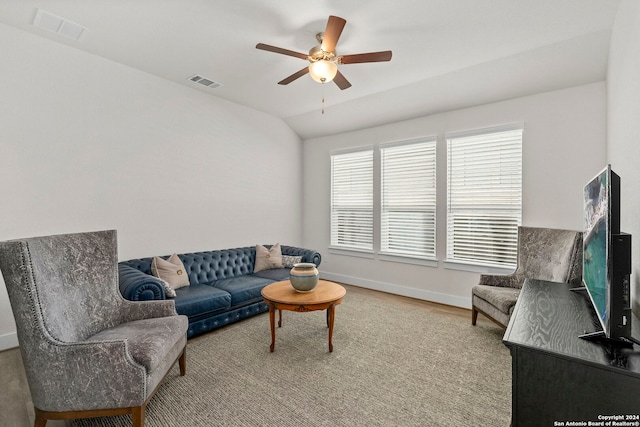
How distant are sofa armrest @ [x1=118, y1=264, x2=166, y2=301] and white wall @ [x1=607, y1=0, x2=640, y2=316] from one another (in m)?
3.41

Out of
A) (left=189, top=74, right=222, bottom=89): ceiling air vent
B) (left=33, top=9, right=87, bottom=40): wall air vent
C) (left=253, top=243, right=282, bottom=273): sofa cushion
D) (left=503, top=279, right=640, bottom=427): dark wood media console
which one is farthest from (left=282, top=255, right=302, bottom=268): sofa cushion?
(left=33, top=9, right=87, bottom=40): wall air vent

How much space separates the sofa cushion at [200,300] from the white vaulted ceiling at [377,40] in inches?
104

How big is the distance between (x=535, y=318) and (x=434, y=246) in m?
2.93

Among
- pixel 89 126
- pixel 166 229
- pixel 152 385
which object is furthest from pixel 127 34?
pixel 152 385

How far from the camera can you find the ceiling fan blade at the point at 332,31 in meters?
2.21

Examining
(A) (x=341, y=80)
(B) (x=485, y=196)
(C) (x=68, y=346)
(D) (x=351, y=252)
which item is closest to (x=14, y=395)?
(C) (x=68, y=346)

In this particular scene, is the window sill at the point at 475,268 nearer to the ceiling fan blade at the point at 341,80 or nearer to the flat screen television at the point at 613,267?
the flat screen television at the point at 613,267

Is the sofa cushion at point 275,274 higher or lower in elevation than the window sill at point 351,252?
lower

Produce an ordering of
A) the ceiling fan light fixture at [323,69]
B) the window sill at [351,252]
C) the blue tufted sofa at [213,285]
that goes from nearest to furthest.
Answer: the ceiling fan light fixture at [323,69]
the blue tufted sofa at [213,285]
the window sill at [351,252]

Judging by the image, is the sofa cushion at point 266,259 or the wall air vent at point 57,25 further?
the sofa cushion at point 266,259

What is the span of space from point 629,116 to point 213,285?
4128 millimetres

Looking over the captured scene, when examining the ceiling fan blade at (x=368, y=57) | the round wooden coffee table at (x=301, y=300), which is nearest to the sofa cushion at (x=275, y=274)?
the round wooden coffee table at (x=301, y=300)

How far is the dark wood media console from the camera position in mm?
1055

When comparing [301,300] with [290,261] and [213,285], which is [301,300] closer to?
[213,285]
